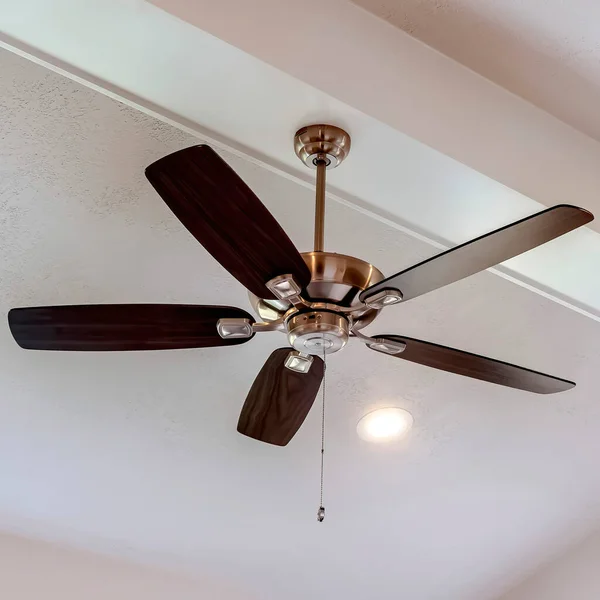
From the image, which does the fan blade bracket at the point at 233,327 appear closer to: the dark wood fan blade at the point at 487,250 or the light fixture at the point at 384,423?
the dark wood fan blade at the point at 487,250

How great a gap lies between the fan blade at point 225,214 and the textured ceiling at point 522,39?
0.54 m

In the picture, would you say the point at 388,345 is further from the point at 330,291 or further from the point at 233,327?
the point at 233,327

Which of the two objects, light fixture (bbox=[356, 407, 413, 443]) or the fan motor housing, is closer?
the fan motor housing

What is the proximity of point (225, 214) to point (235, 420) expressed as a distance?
1.45m

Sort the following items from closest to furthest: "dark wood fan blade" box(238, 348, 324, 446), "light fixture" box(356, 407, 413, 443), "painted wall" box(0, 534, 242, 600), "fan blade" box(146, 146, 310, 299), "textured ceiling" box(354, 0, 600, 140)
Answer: "fan blade" box(146, 146, 310, 299) < "textured ceiling" box(354, 0, 600, 140) < "dark wood fan blade" box(238, 348, 324, 446) < "light fixture" box(356, 407, 413, 443) < "painted wall" box(0, 534, 242, 600)

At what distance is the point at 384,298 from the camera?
1223 mm

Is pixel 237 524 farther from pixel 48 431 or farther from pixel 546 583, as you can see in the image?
pixel 546 583

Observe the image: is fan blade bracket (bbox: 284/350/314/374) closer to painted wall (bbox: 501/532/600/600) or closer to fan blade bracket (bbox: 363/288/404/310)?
fan blade bracket (bbox: 363/288/404/310)

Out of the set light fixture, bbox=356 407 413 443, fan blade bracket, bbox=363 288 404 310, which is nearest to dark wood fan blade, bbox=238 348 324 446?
fan blade bracket, bbox=363 288 404 310

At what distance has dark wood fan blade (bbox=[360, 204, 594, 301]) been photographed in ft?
3.47

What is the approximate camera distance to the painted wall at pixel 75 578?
2904 mm

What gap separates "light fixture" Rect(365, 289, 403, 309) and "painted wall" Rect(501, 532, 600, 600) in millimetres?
A: 2571

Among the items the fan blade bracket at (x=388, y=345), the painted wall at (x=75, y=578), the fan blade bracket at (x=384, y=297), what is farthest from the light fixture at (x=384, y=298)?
the painted wall at (x=75, y=578)

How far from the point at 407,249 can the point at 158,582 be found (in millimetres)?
2030
